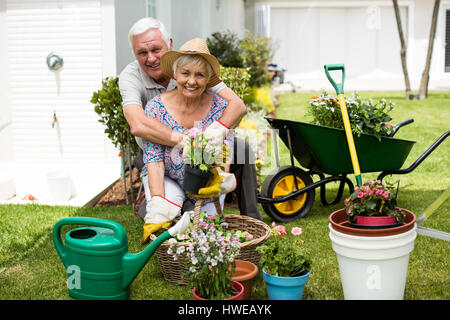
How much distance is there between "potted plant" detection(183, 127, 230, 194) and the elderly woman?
0.19m

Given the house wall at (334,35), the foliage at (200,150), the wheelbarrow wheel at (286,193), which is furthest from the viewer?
the house wall at (334,35)

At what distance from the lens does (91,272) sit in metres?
2.48

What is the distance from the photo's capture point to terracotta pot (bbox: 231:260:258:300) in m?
2.46

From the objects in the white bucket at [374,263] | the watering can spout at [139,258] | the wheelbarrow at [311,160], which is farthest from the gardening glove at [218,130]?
the white bucket at [374,263]

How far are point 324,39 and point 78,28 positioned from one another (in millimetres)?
14285

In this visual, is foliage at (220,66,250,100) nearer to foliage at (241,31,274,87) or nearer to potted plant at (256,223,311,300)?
foliage at (241,31,274,87)

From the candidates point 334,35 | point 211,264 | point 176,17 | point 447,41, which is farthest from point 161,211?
point 447,41

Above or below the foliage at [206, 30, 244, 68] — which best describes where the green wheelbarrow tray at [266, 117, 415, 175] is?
below

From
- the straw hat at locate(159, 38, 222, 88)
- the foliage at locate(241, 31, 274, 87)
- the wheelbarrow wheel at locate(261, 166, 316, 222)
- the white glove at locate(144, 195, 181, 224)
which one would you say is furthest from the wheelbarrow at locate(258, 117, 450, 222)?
the foliage at locate(241, 31, 274, 87)

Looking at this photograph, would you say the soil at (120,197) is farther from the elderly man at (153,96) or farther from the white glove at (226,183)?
the white glove at (226,183)

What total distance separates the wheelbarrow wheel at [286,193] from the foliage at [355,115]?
0.42 m

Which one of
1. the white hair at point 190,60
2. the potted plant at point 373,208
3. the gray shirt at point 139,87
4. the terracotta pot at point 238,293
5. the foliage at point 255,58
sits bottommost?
the terracotta pot at point 238,293

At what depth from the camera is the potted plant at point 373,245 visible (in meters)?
2.28
